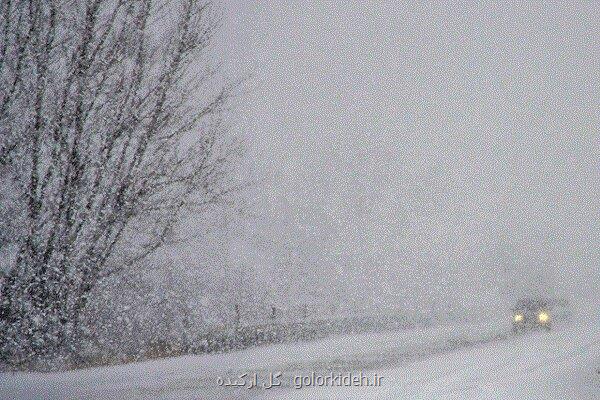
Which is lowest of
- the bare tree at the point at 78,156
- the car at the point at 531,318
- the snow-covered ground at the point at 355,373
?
the car at the point at 531,318

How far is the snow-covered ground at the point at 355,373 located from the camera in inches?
338

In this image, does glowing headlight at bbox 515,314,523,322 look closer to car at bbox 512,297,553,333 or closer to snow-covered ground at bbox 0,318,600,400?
car at bbox 512,297,553,333

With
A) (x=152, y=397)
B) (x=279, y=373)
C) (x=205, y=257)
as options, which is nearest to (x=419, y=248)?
(x=205, y=257)

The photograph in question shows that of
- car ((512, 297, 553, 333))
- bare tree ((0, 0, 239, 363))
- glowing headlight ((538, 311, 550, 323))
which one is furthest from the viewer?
glowing headlight ((538, 311, 550, 323))

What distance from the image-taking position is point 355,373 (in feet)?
36.3

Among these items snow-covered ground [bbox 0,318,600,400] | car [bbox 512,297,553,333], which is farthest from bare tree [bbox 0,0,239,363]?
car [bbox 512,297,553,333]

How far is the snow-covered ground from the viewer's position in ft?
28.2

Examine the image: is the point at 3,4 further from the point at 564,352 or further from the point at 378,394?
the point at 564,352

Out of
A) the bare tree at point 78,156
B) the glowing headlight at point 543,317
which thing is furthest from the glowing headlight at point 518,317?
the bare tree at point 78,156

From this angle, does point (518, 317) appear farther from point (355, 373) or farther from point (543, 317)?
point (355, 373)

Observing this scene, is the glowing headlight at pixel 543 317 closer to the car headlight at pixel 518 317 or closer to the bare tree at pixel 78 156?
the car headlight at pixel 518 317

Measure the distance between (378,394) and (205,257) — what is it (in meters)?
20.3

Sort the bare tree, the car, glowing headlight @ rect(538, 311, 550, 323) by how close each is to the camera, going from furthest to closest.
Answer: glowing headlight @ rect(538, 311, 550, 323) < the car < the bare tree

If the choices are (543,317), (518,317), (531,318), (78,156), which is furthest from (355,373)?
(543,317)
